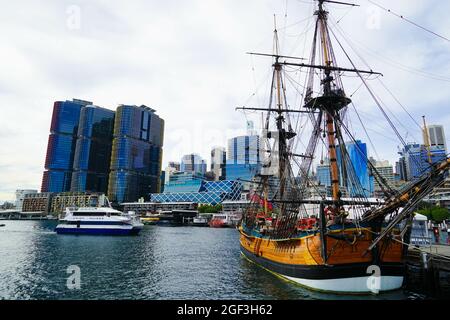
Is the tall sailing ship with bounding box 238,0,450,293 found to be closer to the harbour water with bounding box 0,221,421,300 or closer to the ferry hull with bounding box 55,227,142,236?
the harbour water with bounding box 0,221,421,300

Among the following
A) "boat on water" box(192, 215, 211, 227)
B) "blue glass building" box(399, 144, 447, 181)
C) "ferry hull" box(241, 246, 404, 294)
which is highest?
"blue glass building" box(399, 144, 447, 181)

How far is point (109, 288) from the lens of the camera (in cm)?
2144

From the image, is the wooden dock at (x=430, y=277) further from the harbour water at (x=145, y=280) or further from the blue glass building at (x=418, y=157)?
the blue glass building at (x=418, y=157)

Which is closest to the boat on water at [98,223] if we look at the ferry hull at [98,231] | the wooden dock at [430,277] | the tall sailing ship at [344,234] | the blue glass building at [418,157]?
the ferry hull at [98,231]

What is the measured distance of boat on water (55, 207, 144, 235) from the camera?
226ft

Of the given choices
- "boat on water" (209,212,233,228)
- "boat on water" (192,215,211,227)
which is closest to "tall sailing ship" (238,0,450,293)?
"boat on water" (209,212,233,228)

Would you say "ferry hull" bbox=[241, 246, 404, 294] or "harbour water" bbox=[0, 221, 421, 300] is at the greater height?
"ferry hull" bbox=[241, 246, 404, 294]

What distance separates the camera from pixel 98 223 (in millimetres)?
70062

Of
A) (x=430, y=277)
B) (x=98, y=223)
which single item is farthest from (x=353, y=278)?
(x=98, y=223)

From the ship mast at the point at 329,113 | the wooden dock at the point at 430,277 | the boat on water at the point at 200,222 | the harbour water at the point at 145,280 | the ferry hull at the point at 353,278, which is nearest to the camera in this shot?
the ferry hull at the point at 353,278

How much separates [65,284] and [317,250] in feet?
64.8

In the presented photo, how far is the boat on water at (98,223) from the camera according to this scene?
6894 cm

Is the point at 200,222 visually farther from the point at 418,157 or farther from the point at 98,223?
the point at 418,157
